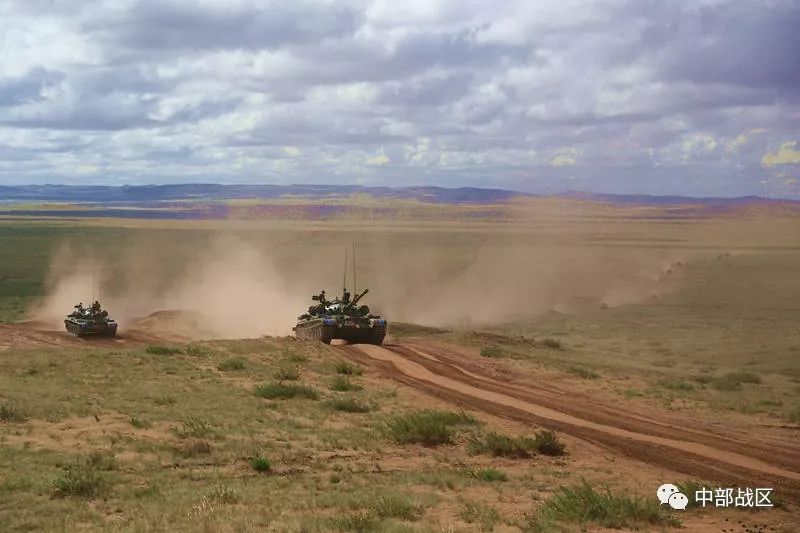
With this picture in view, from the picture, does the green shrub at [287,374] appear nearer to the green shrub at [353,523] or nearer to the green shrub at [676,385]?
the green shrub at [676,385]

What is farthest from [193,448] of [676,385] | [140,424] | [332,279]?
[332,279]

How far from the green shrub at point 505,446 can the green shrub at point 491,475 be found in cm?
213

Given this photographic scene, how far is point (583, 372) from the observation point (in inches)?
1353

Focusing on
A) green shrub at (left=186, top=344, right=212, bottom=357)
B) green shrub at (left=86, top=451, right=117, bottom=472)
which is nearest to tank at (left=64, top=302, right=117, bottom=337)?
green shrub at (left=186, top=344, right=212, bottom=357)

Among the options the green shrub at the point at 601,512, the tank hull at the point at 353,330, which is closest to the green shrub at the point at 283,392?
the green shrub at the point at 601,512

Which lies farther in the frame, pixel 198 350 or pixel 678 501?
pixel 198 350

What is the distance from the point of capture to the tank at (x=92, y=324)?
50906 mm

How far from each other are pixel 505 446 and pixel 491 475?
2674mm

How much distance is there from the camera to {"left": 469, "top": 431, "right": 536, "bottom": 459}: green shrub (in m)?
19.2

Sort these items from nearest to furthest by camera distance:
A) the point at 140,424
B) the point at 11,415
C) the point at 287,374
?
1. the point at 140,424
2. the point at 11,415
3. the point at 287,374

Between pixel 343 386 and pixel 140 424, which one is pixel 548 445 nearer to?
pixel 140 424

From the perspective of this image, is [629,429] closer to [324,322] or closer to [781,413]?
[781,413]

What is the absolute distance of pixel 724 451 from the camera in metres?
19.6

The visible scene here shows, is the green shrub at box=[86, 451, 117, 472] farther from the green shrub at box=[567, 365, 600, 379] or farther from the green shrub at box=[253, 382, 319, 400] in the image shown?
the green shrub at box=[567, 365, 600, 379]
